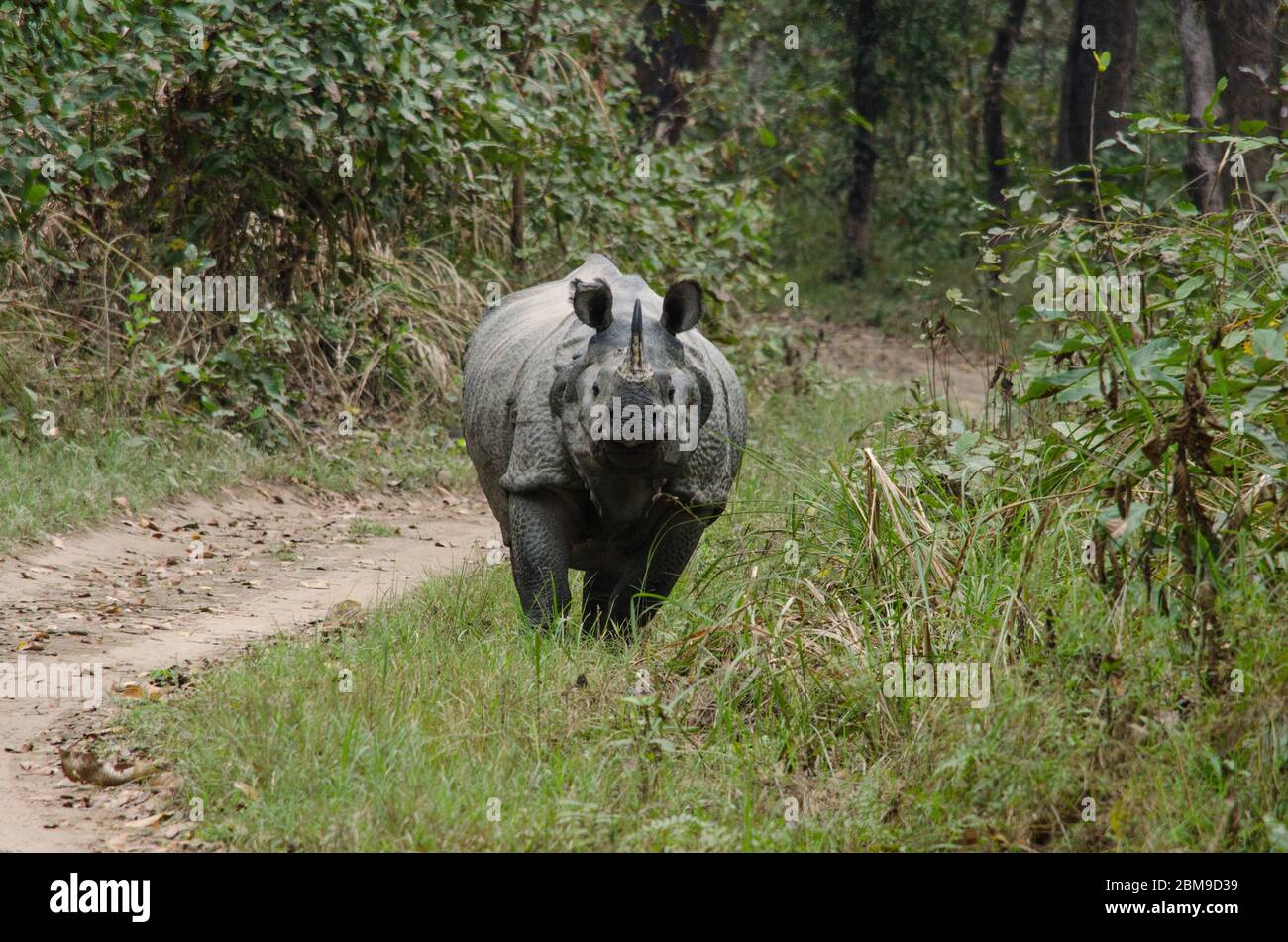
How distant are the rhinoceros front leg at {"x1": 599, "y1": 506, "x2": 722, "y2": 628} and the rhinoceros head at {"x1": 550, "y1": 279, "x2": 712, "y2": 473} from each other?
38cm

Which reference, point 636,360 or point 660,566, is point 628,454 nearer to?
point 636,360

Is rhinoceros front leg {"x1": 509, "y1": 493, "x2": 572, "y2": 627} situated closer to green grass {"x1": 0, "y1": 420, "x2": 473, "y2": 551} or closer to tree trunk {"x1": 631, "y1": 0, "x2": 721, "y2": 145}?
green grass {"x1": 0, "y1": 420, "x2": 473, "y2": 551}

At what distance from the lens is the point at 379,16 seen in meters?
10.5

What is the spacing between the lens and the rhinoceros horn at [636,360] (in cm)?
494

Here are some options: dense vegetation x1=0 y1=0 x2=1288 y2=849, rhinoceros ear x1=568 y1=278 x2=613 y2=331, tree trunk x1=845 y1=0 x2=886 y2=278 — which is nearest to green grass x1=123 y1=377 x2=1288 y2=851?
dense vegetation x1=0 y1=0 x2=1288 y2=849

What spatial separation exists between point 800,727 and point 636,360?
131cm

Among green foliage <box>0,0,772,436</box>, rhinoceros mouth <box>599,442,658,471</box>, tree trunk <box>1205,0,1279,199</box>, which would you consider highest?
tree trunk <box>1205,0,1279,199</box>

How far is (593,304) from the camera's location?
5262 mm

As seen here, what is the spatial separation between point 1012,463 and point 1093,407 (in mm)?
651

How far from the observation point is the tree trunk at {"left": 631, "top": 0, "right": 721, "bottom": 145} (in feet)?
48.4

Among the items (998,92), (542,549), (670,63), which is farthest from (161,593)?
(998,92)

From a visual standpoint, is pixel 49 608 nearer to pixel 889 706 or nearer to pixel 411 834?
pixel 411 834

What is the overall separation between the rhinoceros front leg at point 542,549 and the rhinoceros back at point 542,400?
9 cm
